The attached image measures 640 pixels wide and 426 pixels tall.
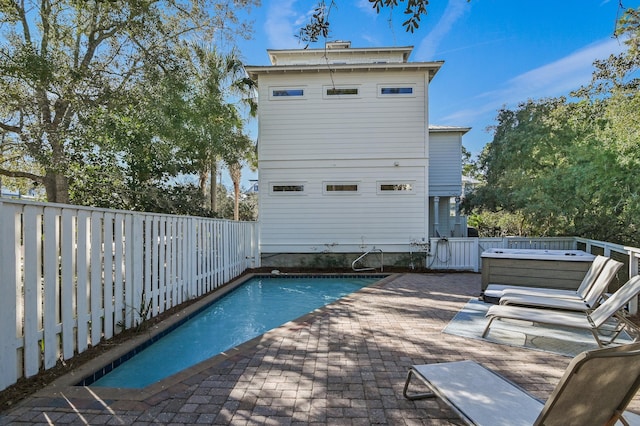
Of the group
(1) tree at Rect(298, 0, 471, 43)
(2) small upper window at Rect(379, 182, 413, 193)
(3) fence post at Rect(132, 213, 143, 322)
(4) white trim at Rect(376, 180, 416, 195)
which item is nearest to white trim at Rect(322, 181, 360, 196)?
(4) white trim at Rect(376, 180, 416, 195)

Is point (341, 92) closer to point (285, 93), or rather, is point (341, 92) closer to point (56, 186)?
point (285, 93)

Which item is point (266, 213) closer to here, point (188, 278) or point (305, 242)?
point (305, 242)

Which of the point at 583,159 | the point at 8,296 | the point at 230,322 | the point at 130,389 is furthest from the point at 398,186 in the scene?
the point at 8,296

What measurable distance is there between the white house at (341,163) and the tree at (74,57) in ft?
10.4

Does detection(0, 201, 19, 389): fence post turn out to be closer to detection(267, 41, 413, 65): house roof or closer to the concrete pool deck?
the concrete pool deck

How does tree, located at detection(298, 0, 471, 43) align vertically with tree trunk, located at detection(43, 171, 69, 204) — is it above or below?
above

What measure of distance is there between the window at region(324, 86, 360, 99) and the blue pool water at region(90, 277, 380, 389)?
5.87m

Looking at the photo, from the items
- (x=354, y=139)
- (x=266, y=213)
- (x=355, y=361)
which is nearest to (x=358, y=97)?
(x=354, y=139)

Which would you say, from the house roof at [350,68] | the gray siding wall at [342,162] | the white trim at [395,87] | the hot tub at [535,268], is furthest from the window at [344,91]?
the hot tub at [535,268]

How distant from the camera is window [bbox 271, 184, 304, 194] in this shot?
11.3m

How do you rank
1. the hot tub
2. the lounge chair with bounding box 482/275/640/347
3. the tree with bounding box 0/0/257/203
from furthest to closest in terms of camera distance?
the tree with bounding box 0/0/257/203 → the hot tub → the lounge chair with bounding box 482/275/640/347

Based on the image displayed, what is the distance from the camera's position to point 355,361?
3.59 m

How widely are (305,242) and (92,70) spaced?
7.31m

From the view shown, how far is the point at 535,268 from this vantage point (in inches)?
252
